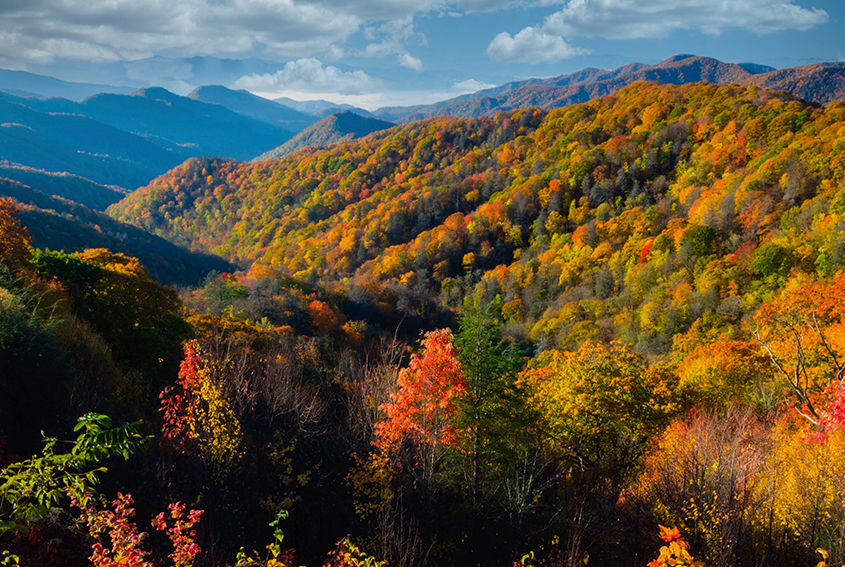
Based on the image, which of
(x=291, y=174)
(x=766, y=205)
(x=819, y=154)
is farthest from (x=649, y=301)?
(x=291, y=174)

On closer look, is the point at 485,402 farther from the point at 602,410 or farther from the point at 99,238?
the point at 99,238

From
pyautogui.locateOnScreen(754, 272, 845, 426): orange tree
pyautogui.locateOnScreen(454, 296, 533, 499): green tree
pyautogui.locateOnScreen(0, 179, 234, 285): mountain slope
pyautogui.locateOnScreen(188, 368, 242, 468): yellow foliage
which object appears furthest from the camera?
pyautogui.locateOnScreen(0, 179, 234, 285): mountain slope

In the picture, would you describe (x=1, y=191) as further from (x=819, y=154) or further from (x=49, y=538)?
(x=819, y=154)

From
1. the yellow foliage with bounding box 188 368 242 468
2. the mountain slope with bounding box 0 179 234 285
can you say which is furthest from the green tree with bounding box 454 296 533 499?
the mountain slope with bounding box 0 179 234 285

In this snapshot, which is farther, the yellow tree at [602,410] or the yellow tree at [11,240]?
the yellow tree at [11,240]

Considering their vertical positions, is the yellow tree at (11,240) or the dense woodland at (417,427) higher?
the yellow tree at (11,240)

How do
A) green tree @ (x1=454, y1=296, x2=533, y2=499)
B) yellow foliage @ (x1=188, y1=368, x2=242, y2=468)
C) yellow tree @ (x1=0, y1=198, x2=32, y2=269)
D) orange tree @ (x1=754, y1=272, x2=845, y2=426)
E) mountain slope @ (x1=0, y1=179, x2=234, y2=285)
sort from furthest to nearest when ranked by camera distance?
mountain slope @ (x1=0, y1=179, x2=234, y2=285) < orange tree @ (x1=754, y1=272, x2=845, y2=426) < yellow tree @ (x1=0, y1=198, x2=32, y2=269) < green tree @ (x1=454, y1=296, x2=533, y2=499) < yellow foliage @ (x1=188, y1=368, x2=242, y2=468)

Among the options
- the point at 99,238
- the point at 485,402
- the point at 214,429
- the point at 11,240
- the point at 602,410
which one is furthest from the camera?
the point at 99,238

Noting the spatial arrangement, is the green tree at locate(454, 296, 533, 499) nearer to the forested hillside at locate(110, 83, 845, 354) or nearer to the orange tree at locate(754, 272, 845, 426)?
the orange tree at locate(754, 272, 845, 426)

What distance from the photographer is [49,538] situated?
6.14m

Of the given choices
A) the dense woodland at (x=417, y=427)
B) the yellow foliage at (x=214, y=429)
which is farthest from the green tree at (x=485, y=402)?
the yellow foliage at (x=214, y=429)

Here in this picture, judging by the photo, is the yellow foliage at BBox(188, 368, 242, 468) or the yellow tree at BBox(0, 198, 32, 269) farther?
the yellow tree at BBox(0, 198, 32, 269)

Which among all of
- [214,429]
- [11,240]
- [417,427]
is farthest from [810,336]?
[11,240]

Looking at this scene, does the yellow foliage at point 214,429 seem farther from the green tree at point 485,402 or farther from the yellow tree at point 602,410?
the yellow tree at point 602,410
